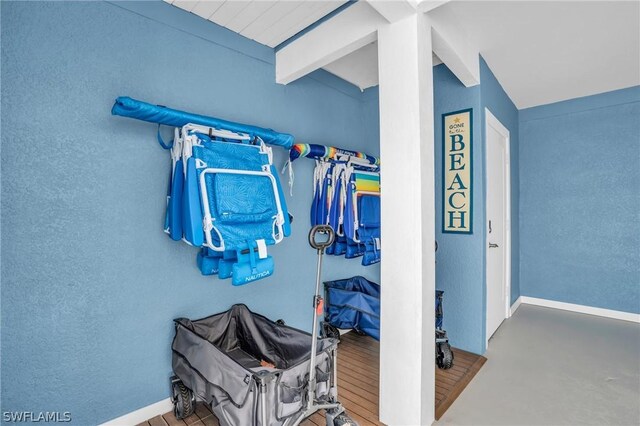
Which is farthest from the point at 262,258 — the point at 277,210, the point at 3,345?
the point at 3,345

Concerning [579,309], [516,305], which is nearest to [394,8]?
[516,305]

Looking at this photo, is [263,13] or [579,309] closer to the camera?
[263,13]

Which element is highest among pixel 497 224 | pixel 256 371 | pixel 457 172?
pixel 457 172

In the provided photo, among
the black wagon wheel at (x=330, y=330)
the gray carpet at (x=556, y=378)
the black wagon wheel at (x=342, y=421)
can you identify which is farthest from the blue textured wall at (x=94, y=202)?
the gray carpet at (x=556, y=378)

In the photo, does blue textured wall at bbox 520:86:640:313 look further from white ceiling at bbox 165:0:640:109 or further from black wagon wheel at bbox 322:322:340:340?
black wagon wheel at bbox 322:322:340:340

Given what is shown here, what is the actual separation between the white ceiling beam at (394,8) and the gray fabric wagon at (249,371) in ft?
6.50

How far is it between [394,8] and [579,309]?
453cm

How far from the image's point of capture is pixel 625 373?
2.48m

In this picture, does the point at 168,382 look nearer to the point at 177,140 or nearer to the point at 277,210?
the point at 277,210

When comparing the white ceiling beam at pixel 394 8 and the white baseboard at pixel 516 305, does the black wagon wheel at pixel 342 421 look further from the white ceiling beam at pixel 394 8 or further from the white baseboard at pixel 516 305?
the white baseboard at pixel 516 305

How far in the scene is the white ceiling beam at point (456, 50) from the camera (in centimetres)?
208

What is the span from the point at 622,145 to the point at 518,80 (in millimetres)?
→ 1670

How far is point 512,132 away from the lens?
4.06 m

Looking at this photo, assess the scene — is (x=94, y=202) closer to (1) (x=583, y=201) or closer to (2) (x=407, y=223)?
(2) (x=407, y=223)
